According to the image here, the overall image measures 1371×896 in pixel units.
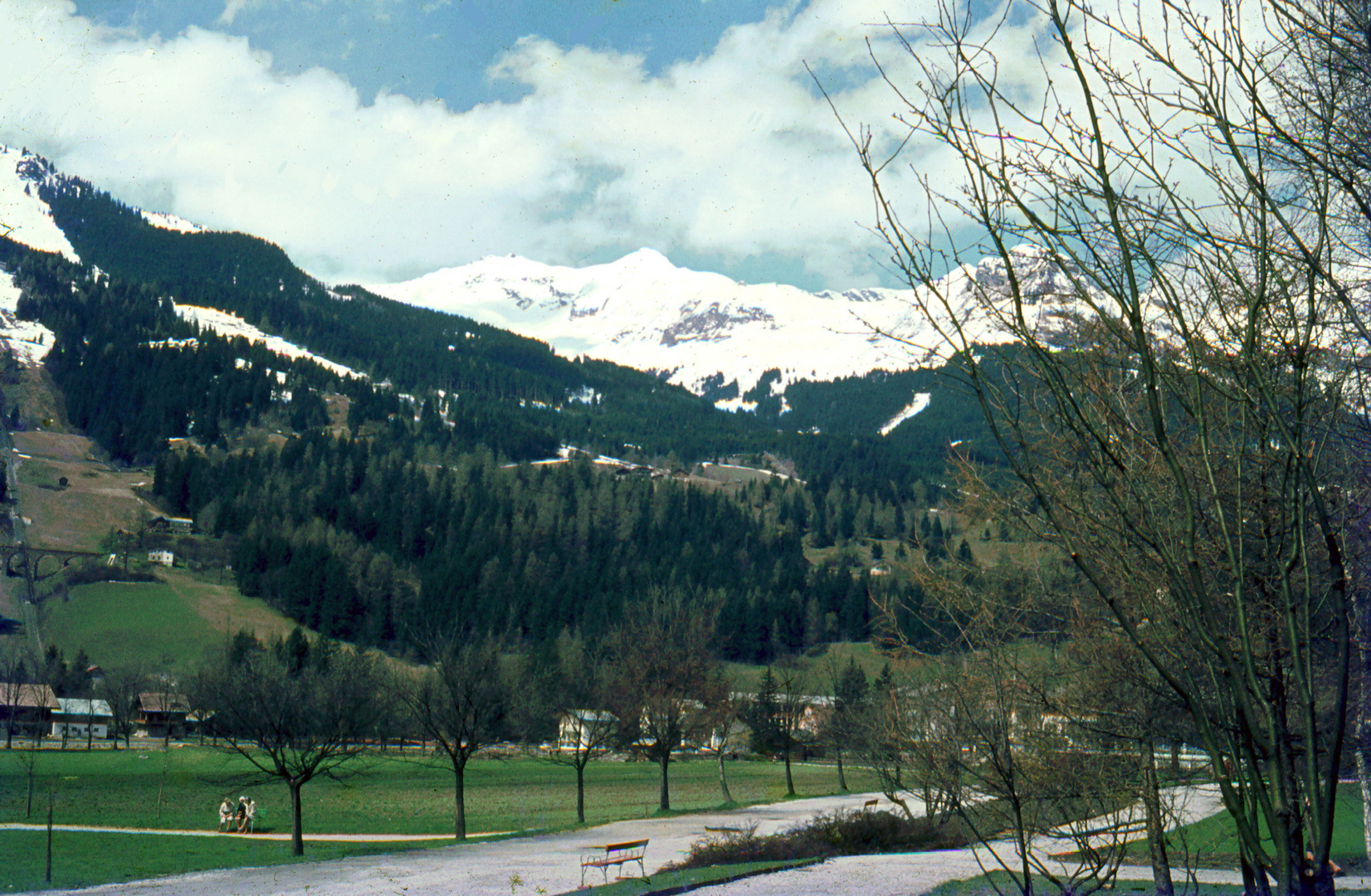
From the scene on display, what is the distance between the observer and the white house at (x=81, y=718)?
6856cm

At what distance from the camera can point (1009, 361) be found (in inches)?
115

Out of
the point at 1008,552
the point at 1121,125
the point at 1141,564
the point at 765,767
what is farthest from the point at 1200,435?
the point at 765,767

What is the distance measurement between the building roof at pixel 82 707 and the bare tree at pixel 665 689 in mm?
49972

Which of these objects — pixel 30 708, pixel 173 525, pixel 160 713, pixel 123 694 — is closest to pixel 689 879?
pixel 123 694

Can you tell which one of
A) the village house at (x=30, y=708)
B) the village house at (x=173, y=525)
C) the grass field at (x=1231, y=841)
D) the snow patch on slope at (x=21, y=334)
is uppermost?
the snow patch on slope at (x=21, y=334)

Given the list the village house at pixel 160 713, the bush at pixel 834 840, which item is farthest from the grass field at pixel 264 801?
the bush at pixel 834 840

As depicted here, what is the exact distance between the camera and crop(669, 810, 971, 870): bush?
21781mm

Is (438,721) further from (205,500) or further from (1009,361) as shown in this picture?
(205,500)

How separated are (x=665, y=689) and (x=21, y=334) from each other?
198018mm

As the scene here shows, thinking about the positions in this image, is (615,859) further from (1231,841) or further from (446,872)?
(1231,841)

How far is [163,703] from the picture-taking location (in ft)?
218

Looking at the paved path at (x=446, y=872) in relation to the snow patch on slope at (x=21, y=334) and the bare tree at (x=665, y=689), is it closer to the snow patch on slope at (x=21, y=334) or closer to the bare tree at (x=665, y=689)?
the bare tree at (x=665, y=689)

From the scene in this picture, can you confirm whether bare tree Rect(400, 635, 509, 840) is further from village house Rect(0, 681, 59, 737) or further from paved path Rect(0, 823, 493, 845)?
village house Rect(0, 681, 59, 737)

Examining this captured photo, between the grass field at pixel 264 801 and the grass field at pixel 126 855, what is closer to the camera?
the grass field at pixel 126 855
